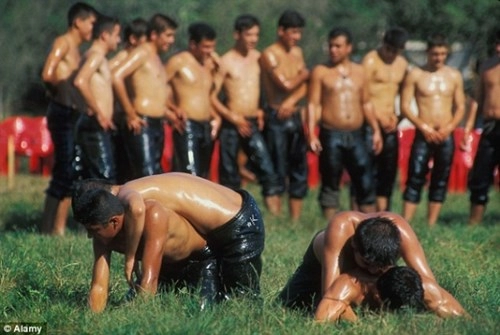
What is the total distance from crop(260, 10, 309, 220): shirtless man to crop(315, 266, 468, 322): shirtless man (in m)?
6.87

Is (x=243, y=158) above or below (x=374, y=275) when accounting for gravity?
below

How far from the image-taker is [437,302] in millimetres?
7316

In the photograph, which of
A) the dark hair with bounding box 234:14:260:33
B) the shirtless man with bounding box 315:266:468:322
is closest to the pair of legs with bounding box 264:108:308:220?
the dark hair with bounding box 234:14:260:33

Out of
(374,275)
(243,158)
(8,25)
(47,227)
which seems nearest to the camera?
(374,275)

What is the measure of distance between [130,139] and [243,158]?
722 centimetres

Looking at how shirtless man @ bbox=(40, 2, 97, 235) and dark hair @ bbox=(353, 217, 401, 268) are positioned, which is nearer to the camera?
dark hair @ bbox=(353, 217, 401, 268)

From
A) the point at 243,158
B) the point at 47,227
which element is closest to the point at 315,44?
the point at 243,158

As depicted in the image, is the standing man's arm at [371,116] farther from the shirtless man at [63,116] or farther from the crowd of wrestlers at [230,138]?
the shirtless man at [63,116]

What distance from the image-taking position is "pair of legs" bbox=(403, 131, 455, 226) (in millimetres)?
14008

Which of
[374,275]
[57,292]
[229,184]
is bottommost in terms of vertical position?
[229,184]

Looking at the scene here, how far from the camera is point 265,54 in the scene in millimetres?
14406

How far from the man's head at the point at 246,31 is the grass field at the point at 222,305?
2206 mm

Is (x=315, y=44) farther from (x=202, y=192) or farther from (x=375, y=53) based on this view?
(x=202, y=192)

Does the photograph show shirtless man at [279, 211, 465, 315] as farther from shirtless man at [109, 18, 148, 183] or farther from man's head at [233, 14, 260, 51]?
man's head at [233, 14, 260, 51]
